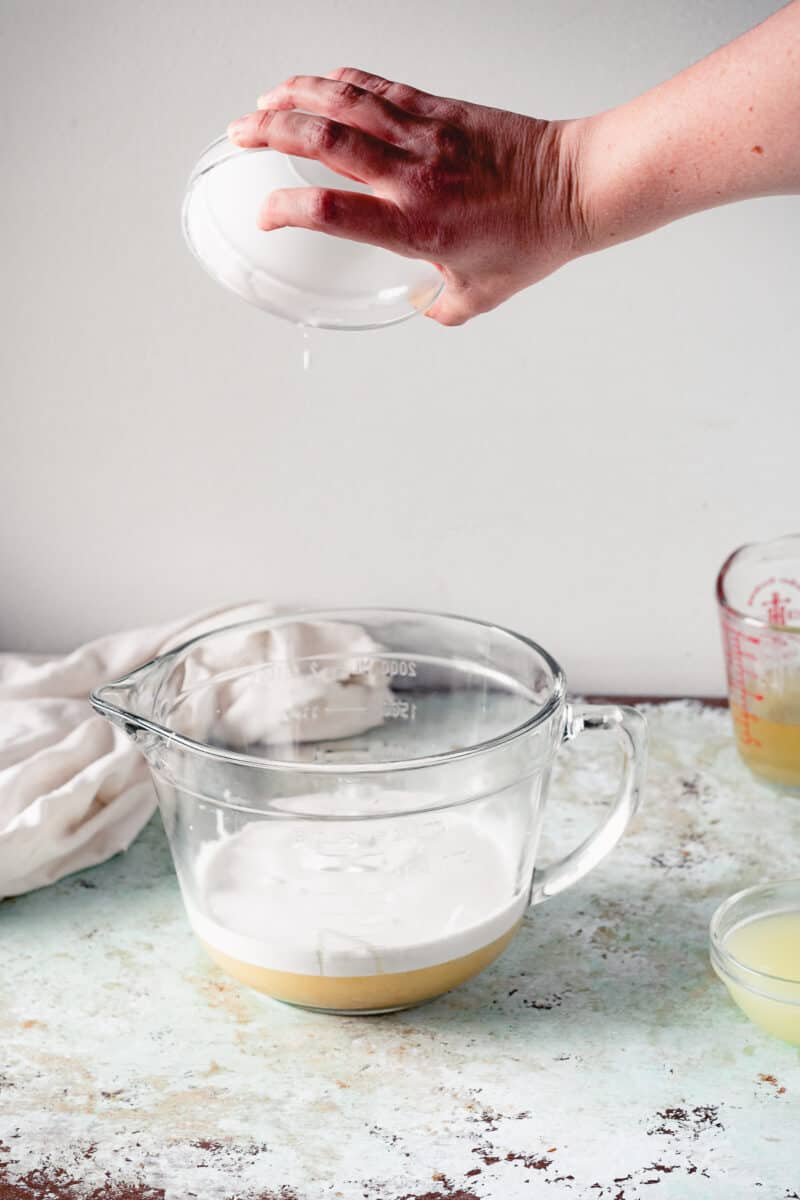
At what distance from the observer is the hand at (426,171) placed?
2.45 ft

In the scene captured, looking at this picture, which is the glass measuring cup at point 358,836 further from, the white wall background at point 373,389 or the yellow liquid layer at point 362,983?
the white wall background at point 373,389

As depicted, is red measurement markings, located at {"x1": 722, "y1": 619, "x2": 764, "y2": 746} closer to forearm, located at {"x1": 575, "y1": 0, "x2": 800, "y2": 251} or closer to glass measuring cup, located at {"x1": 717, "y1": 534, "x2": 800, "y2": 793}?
glass measuring cup, located at {"x1": 717, "y1": 534, "x2": 800, "y2": 793}

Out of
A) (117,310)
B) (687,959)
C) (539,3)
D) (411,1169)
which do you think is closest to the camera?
(411,1169)

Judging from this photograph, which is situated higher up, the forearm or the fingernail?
the fingernail

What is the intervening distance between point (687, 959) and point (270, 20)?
0.83 m

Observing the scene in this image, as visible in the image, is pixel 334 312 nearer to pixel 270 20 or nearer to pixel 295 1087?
pixel 270 20

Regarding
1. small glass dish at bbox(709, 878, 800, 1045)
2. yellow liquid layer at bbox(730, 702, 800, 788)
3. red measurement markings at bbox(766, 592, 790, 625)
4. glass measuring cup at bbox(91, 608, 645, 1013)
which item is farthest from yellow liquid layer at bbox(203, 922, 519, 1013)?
red measurement markings at bbox(766, 592, 790, 625)

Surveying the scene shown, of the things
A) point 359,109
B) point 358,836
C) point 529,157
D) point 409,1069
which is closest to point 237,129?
point 359,109

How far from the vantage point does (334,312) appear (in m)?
0.91

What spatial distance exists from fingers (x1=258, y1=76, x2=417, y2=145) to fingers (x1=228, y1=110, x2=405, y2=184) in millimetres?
13

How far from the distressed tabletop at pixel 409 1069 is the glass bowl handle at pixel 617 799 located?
7 cm

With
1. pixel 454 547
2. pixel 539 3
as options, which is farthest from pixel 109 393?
pixel 539 3

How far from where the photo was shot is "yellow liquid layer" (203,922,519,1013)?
2.53 feet

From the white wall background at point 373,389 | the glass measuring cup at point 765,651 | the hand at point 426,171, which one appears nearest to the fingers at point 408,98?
the hand at point 426,171
